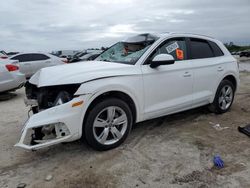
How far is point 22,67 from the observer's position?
12844 millimetres

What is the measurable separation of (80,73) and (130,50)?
126 centimetres

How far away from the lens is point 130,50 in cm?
458

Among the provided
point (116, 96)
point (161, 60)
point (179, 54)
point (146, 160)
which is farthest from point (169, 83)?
point (146, 160)

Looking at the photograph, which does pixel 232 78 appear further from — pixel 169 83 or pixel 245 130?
pixel 169 83

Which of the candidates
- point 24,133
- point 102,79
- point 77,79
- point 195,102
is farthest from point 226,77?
A: point 24,133

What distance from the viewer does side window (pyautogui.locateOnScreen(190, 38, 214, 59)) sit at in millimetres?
4973

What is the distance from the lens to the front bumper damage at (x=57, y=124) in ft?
11.0

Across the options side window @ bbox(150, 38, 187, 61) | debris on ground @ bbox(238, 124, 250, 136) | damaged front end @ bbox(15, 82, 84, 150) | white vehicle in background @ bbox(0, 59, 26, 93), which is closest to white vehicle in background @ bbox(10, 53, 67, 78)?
white vehicle in background @ bbox(0, 59, 26, 93)

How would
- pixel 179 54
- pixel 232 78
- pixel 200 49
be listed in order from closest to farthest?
pixel 179 54, pixel 200 49, pixel 232 78

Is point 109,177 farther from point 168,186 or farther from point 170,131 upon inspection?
point 170,131

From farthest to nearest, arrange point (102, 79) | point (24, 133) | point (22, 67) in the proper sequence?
point (22, 67) < point (102, 79) < point (24, 133)

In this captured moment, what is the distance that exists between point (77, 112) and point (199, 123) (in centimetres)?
257

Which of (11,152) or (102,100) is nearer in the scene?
(102,100)

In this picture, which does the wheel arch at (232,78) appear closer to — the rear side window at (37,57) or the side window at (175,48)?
the side window at (175,48)
